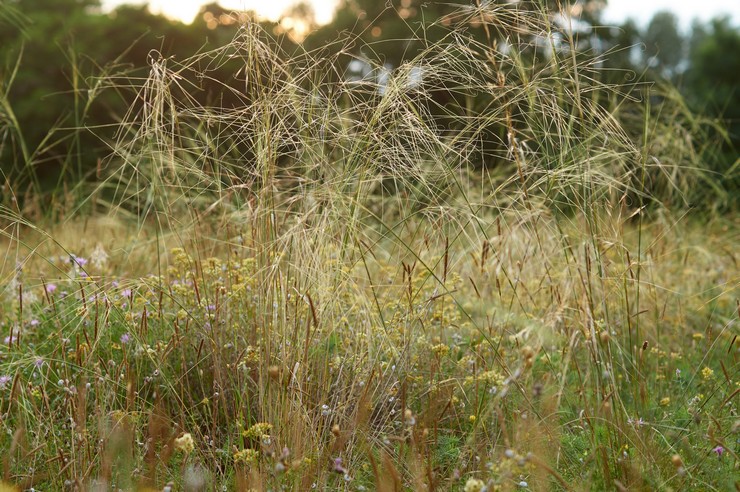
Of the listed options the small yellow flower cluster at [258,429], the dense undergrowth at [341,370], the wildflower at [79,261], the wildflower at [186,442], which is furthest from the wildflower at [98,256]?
the wildflower at [186,442]

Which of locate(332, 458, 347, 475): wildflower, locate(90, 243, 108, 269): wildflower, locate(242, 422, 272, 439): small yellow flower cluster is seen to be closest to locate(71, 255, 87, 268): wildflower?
locate(90, 243, 108, 269): wildflower

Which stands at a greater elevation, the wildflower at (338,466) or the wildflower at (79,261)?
the wildflower at (79,261)

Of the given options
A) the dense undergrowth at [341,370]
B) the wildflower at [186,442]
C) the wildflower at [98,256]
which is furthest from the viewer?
the wildflower at [98,256]

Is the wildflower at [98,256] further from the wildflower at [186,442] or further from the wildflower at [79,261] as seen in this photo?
the wildflower at [186,442]

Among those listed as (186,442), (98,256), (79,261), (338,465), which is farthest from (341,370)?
(98,256)

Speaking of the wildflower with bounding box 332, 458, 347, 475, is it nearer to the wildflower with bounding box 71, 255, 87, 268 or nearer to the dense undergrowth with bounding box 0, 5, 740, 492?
the dense undergrowth with bounding box 0, 5, 740, 492

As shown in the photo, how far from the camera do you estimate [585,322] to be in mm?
2035

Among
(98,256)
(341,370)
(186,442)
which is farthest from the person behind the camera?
(98,256)

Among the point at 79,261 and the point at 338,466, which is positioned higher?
the point at 79,261

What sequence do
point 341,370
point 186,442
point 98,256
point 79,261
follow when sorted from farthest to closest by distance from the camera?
1. point 98,256
2. point 79,261
3. point 341,370
4. point 186,442

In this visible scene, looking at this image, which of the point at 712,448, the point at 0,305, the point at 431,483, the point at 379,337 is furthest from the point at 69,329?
the point at 712,448

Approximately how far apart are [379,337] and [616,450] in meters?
0.74

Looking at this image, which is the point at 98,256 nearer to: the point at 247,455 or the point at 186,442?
the point at 247,455

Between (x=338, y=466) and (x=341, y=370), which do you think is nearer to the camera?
(x=338, y=466)
